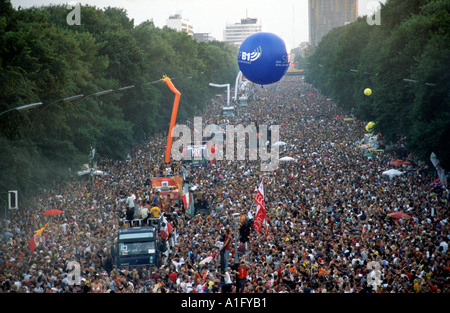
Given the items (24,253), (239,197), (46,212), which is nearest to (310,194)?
(239,197)

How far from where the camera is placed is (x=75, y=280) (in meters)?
17.4

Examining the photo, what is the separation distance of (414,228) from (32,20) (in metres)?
28.1

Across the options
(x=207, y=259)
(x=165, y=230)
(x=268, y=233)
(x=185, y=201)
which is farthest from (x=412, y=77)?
(x=207, y=259)

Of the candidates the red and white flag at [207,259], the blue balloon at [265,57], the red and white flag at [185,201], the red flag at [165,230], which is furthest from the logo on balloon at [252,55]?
the red and white flag at [185,201]

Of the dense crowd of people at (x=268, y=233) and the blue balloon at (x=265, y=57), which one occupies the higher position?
the blue balloon at (x=265, y=57)

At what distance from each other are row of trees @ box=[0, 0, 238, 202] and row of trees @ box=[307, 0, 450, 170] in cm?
1877

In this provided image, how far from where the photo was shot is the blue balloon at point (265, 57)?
19703 millimetres

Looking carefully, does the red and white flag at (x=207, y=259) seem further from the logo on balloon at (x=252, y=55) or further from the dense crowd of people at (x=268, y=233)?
the logo on balloon at (x=252, y=55)

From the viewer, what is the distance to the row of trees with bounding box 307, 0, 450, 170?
3325 cm

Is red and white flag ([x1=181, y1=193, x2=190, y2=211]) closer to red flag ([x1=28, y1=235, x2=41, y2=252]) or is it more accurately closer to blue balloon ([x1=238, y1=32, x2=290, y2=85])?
red flag ([x1=28, y1=235, x2=41, y2=252])

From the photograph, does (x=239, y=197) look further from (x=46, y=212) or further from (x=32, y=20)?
(x=32, y=20)

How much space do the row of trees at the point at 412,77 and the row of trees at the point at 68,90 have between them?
18.8 metres

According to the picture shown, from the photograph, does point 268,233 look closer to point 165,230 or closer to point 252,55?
point 165,230

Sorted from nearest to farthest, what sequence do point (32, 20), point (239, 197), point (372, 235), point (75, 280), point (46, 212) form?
point (75, 280) → point (372, 235) → point (46, 212) → point (239, 197) → point (32, 20)
